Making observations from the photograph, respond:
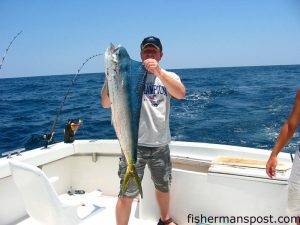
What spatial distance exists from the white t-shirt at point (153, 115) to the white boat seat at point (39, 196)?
84 cm

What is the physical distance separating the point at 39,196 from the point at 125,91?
129cm

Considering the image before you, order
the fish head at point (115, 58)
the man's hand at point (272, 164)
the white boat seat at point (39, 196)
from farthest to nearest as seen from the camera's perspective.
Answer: the white boat seat at point (39, 196) < the man's hand at point (272, 164) < the fish head at point (115, 58)

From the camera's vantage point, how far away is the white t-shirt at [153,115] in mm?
2703

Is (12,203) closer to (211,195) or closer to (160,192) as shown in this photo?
(160,192)

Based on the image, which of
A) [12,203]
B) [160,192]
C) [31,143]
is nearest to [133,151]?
[160,192]

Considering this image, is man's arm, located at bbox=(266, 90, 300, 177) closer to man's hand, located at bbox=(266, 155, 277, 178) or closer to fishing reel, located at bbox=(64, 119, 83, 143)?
man's hand, located at bbox=(266, 155, 277, 178)

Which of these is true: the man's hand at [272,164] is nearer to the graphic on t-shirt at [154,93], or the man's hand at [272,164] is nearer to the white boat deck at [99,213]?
the graphic on t-shirt at [154,93]

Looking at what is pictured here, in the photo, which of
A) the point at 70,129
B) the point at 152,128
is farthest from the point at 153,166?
the point at 70,129

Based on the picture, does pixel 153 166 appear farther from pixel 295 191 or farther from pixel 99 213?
pixel 99 213

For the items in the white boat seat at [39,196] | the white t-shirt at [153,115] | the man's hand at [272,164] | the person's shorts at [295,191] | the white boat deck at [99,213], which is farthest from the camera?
the white boat deck at [99,213]

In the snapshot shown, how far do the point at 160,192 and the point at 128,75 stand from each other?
4.69 ft

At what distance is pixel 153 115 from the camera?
271 cm

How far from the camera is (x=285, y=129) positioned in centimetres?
233

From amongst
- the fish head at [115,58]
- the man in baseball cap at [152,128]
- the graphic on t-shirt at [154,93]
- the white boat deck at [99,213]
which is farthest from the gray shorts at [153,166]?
the fish head at [115,58]
